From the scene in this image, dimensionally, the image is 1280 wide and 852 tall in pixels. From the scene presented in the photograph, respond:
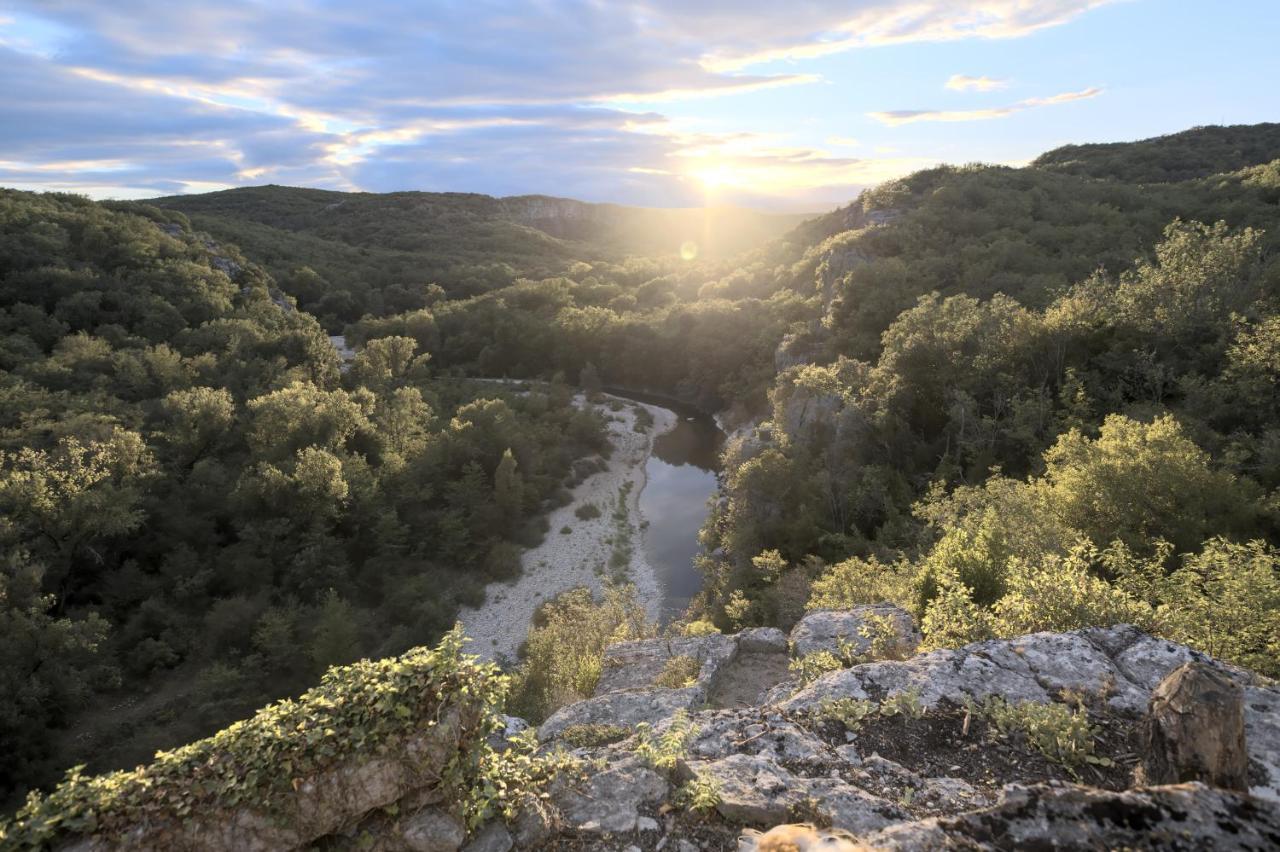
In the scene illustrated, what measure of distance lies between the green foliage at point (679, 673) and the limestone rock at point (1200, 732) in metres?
8.27

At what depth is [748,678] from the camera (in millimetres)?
12203

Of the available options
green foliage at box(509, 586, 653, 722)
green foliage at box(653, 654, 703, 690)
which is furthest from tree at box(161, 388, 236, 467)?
green foliage at box(653, 654, 703, 690)

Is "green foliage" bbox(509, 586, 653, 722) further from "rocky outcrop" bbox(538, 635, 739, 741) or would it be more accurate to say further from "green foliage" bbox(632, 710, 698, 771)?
"green foliage" bbox(632, 710, 698, 771)

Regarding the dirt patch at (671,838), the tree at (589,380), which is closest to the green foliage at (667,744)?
the dirt patch at (671,838)

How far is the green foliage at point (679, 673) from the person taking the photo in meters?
11.9

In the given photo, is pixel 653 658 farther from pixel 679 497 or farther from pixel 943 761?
pixel 679 497

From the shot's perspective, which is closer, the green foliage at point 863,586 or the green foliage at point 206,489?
the green foliage at point 863,586

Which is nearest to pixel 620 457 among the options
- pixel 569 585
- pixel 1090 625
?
pixel 569 585

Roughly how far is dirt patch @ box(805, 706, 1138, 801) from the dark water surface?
2138 centimetres

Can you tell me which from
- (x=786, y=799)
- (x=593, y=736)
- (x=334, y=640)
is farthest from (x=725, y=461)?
(x=786, y=799)

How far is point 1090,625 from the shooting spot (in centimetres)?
736

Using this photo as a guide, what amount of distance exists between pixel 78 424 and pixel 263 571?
9.53 metres

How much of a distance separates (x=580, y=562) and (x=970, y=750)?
88.3 feet

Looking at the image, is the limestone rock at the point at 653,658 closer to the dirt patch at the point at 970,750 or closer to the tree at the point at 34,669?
the dirt patch at the point at 970,750
